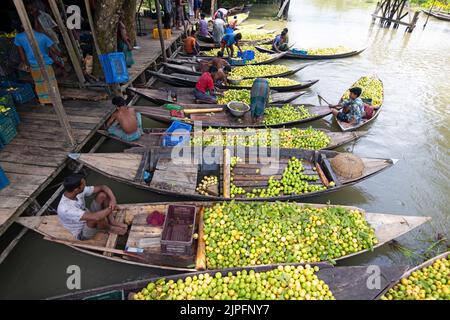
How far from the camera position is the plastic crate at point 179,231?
12.7 feet

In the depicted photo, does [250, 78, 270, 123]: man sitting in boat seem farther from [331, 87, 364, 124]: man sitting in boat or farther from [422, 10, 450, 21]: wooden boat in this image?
[422, 10, 450, 21]: wooden boat

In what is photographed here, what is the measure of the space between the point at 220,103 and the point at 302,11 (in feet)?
97.5

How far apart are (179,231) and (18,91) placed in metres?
6.43

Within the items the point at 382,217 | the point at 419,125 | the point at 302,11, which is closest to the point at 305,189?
the point at 382,217

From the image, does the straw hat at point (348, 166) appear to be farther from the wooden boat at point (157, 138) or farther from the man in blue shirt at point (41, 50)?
the man in blue shirt at point (41, 50)

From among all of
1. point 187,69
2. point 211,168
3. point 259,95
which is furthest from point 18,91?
point 259,95

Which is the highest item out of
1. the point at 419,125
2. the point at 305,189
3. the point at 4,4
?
the point at 4,4

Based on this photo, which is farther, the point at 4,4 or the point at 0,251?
the point at 4,4

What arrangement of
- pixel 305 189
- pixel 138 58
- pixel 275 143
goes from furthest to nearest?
pixel 138 58 → pixel 275 143 → pixel 305 189

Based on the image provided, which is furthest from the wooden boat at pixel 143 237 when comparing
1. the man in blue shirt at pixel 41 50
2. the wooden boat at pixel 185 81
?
the wooden boat at pixel 185 81

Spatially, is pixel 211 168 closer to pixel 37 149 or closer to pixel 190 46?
pixel 37 149

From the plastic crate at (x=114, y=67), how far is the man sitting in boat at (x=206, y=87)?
2.37m
